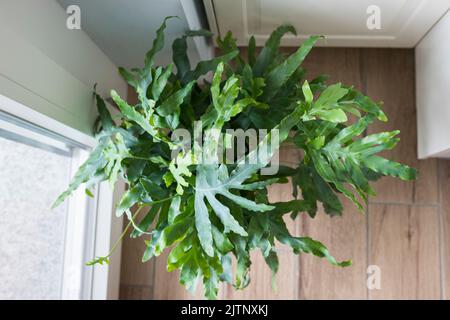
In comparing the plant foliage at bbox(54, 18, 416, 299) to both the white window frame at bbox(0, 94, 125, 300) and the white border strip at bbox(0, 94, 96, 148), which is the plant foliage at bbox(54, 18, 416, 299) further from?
the white window frame at bbox(0, 94, 125, 300)

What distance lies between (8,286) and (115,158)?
480 mm

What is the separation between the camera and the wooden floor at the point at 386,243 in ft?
4.17

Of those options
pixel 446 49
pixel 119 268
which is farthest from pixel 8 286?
pixel 446 49

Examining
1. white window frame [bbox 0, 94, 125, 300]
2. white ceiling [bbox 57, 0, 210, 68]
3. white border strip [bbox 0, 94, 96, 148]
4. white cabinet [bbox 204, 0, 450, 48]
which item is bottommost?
white window frame [bbox 0, 94, 125, 300]

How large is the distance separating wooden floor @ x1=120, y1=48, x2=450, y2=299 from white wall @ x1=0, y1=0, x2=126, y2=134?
2.28ft

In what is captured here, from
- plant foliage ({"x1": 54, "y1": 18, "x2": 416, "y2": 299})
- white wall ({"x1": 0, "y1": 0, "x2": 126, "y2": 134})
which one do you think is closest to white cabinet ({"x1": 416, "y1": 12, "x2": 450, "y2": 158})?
plant foliage ({"x1": 54, "y1": 18, "x2": 416, "y2": 299})

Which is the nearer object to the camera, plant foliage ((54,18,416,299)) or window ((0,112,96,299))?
plant foliage ((54,18,416,299))

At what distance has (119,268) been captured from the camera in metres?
1.33

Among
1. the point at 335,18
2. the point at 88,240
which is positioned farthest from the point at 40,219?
the point at 335,18

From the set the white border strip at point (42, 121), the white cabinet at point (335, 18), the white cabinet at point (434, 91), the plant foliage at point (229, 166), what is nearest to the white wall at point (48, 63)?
the white border strip at point (42, 121)

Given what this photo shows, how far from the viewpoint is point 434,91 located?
1181mm

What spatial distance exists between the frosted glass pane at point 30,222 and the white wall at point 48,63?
17 cm

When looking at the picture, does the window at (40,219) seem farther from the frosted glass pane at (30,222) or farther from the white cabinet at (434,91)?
the white cabinet at (434,91)

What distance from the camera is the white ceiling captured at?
0.94 m
